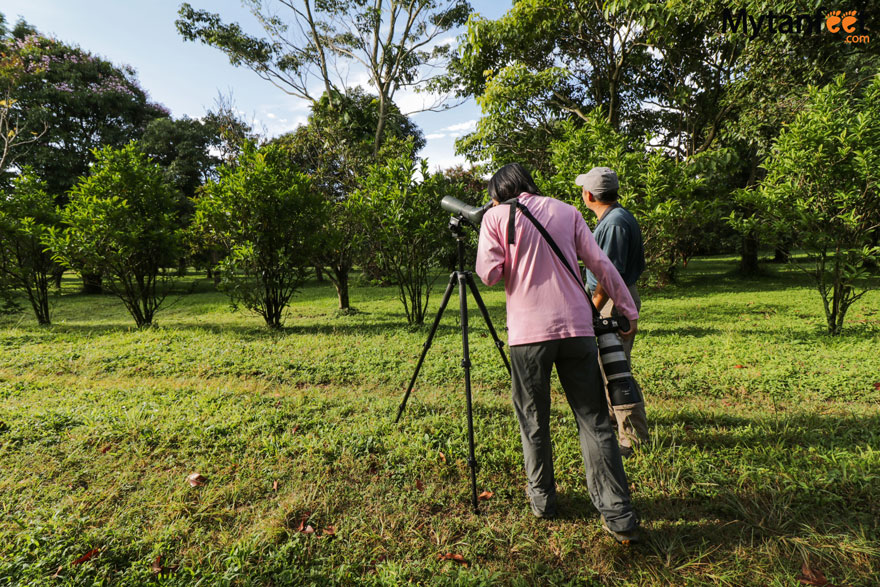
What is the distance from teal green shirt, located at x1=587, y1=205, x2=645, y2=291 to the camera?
2.97 metres

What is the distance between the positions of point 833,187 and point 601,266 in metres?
6.26

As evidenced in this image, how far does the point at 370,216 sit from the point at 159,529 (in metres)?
6.67

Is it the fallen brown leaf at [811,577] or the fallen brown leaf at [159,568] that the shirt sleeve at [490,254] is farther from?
the fallen brown leaf at [159,568]

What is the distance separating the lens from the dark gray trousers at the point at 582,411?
6.98 feet

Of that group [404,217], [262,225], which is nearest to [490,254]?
[404,217]

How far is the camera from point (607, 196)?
3.07 m

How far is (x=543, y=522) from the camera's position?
2432 mm

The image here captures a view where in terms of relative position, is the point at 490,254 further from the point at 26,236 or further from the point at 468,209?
the point at 26,236

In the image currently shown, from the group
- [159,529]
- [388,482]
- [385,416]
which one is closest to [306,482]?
[388,482]

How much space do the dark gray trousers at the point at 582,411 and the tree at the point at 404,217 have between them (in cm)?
571

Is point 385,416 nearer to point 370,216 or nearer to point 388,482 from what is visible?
point 388,482

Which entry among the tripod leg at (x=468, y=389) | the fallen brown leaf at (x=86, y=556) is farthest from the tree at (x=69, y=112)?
the tripod leg at (x=468, y=389)

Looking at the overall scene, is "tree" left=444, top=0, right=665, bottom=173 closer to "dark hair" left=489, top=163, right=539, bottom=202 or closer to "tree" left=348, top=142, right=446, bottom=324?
"tree" left=348, top=142, right=446, bottom=324

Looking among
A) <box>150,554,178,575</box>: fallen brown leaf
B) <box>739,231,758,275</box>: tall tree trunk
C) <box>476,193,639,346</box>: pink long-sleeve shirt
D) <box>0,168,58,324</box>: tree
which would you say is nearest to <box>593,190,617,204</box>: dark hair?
<box>476,193,639,346</box>: pink long-sleeve shirt
